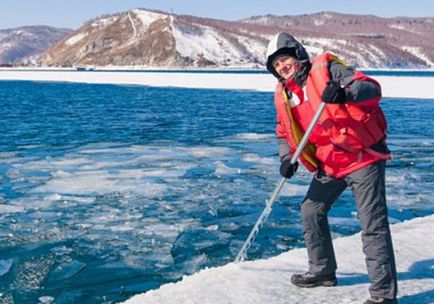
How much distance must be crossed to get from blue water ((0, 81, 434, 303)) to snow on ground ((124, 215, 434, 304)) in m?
0.69

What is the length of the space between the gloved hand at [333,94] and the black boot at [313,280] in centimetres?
134

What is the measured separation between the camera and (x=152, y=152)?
11.9 meters

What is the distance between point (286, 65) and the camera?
136 inches

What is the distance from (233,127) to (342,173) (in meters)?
13.7

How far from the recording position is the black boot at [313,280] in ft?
12.6

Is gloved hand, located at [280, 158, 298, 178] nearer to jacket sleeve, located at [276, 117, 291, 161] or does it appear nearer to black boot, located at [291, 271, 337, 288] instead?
jacket sleeve, located at [276, 117, 291, 161]

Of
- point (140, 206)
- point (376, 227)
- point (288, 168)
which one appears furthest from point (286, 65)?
point (140, 206)

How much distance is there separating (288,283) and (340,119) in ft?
4.22

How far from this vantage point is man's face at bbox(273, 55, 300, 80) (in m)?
3.43

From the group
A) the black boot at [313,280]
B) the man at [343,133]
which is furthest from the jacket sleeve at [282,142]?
the black boot at [313,280]

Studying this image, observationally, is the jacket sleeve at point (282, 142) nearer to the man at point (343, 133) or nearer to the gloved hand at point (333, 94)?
the man at point (343, 133)

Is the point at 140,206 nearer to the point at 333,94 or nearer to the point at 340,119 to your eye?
the point at 340,119

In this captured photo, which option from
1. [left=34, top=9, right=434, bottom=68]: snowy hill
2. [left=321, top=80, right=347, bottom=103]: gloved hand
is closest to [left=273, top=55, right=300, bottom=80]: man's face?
[left=321, top=80, right=347, bottom=103]: gloved hand

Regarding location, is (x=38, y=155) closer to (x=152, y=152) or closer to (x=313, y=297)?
(x=152, y=152)
